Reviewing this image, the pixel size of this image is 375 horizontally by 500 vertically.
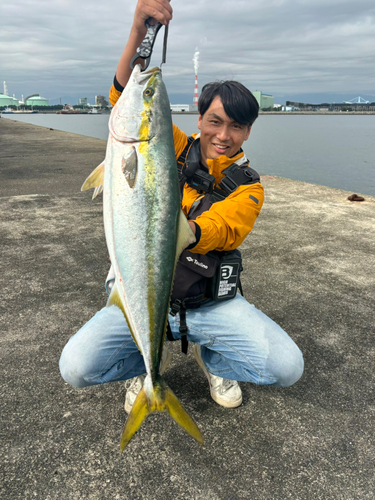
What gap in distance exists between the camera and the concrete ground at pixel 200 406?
2.17m

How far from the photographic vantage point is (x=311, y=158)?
3111cm

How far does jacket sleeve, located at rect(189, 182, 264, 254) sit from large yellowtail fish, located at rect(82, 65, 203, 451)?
0.66ft

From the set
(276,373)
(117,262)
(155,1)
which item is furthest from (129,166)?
(276,373)

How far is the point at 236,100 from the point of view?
287 cm

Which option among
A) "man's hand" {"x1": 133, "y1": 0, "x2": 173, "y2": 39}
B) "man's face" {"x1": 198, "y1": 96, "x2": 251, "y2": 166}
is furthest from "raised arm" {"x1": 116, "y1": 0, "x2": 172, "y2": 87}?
"man's face" {"x1": 198, "y1": 96, "x2": 251, "y2": 166}

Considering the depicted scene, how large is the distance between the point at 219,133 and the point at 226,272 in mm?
1096

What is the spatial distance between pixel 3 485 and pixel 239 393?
1572mm

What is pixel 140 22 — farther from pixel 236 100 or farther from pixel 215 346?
pixel 215 346

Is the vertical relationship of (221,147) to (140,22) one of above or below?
below

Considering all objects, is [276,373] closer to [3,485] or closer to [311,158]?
[3,485]

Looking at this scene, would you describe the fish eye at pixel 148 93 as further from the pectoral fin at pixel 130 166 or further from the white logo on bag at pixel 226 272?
the white logo on bag at pixel 226 272

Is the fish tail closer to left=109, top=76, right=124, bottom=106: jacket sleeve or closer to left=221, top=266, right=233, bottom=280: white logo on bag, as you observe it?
left=221, top=266, right=233, bottom=280: white logo on bag

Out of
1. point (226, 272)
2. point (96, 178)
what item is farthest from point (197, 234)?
point (96, 178)

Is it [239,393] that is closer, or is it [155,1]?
[155,1]
